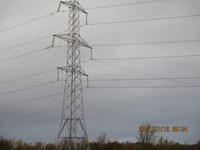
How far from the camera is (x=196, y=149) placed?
78.9 meters

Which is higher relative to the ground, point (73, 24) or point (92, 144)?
point (73, 24)

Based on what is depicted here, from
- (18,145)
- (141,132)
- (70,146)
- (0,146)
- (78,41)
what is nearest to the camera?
(70,146)

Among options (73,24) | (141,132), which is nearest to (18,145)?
(141,132)

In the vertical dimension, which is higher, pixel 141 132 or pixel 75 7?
pixel 75 7

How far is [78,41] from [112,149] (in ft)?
138

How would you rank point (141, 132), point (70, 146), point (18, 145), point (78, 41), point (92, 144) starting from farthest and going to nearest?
point (141, 132)
point (18, 145)
point (92, 144)
point (78, 41)
point (70, 146)

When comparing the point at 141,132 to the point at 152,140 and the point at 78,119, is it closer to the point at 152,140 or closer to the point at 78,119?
the point at 152,140

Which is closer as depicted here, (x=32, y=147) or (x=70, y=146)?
(x=70, y=146)

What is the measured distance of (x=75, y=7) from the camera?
4150 centimetres

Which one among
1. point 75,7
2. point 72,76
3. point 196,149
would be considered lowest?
point 196,149

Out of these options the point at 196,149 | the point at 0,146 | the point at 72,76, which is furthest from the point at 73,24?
the point at 196,149

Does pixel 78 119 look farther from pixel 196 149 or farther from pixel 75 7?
pixel 196 149

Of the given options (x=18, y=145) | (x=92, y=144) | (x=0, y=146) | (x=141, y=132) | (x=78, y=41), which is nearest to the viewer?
(x=78, y=41)

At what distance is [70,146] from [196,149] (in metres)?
47.5
